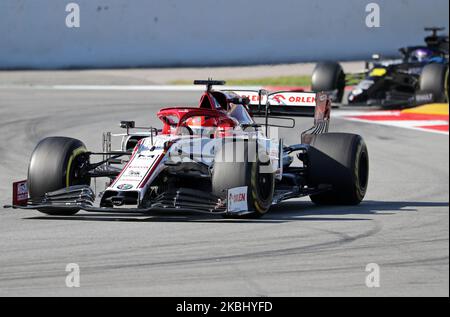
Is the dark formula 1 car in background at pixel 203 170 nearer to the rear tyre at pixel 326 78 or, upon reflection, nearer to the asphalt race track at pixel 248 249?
the asphalt race track at pixel 248 249

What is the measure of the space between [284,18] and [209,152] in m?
22.9

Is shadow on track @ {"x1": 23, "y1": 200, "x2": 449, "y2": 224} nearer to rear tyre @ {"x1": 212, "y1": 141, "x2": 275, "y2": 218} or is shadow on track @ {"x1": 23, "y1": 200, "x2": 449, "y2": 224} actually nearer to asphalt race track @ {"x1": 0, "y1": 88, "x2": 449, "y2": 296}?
asphalt race track @ {"x1": 0, "y1": 88, "x2": 449, "y2": 296}

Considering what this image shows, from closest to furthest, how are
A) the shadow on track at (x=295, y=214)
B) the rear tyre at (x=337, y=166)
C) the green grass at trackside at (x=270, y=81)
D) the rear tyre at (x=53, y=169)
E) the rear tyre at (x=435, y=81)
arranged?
the shadow on track at (x=295, y=214), the rear tyre at (x=53, y=169), the rear tyre at (x=337, y=166), the rear tyre at (x=435, y=81), the green grass at trackside at (x=270, y=81)

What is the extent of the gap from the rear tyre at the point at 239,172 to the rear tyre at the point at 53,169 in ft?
5.20

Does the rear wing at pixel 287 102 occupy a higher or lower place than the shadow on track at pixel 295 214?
higher

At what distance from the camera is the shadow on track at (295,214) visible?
11023 mm

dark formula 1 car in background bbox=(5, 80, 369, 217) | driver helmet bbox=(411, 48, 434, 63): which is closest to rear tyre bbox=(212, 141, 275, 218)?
dark formula 1 car in background bbox=(5, 80, 369, 217)

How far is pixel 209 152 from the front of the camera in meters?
11.4

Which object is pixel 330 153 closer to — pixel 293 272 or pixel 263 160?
pixel 263 160

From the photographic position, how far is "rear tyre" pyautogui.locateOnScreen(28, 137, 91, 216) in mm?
11258

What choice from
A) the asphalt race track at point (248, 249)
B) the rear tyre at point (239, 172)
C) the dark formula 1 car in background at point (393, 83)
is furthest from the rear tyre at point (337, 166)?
the dark formula 1 car in background at point (393, 83)

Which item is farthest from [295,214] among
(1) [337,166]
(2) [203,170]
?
(2) [203,170]
